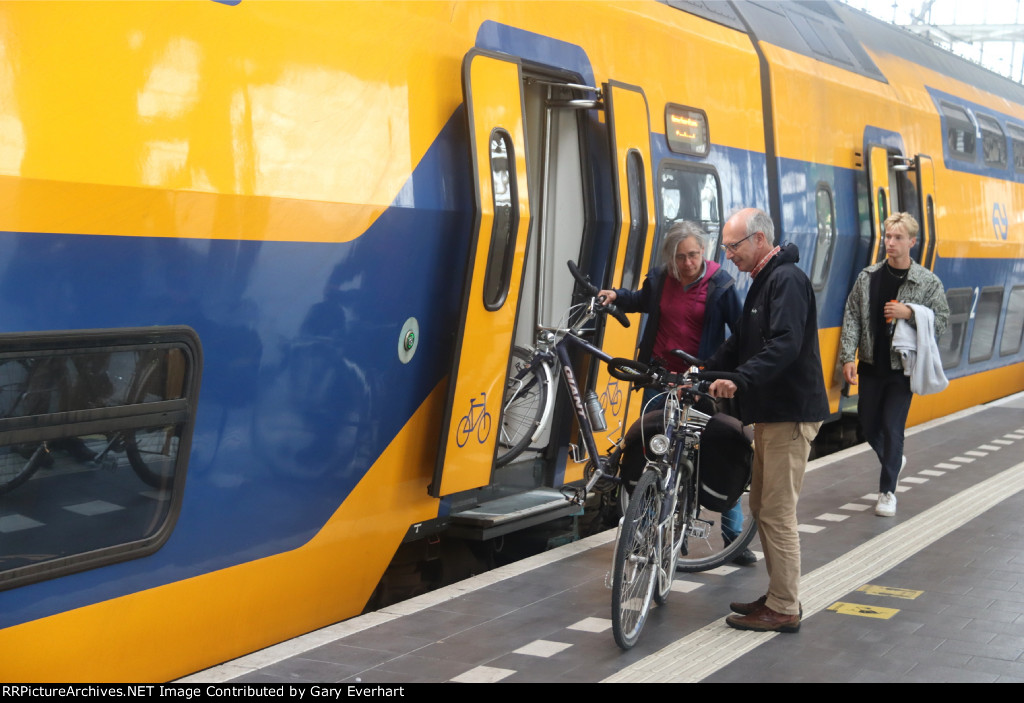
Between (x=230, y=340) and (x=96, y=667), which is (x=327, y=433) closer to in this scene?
(x=230, y=340)

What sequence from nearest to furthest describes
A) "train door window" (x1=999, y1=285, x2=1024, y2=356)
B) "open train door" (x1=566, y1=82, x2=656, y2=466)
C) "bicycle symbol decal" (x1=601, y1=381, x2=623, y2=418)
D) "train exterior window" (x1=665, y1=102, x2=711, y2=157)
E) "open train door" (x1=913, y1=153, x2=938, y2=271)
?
"open train door" (x1=566, y1=82, x2=656, y2=466) → "bicycle symbol decal" (x1=601, y1=381, x2=623, y2=418) → "train exterior window" (x1=665, y1=102, x2=711, y2=157) → "open train door" (x1=913, y1=153, x2=938, y2=271) → "train door window" (x1=999, y1=285, x2=1024, y2=356)

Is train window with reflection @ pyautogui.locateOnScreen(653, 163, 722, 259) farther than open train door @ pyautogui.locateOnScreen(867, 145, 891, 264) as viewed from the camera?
No

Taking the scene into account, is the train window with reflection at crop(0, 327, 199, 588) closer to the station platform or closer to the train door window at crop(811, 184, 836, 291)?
the station platform

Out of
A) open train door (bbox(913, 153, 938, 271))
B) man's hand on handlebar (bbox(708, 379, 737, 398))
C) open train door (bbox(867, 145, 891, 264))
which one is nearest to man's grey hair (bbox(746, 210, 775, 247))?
man's hand on handlebar (bbox(708, 379, 737, 398))

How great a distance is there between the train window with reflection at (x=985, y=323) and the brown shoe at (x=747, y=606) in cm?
1009

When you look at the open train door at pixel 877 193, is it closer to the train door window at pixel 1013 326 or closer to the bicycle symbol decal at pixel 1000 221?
the bicycle symbol decal at pixel 1000 221

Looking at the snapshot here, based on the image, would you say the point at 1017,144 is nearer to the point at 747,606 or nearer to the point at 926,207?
the point at 926,207

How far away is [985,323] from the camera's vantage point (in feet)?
48.7

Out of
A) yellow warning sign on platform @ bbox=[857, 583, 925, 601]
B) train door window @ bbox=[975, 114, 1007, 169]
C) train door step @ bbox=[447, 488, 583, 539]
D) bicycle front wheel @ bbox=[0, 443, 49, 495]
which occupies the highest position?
train door window @ bbox=[975, 114, 1007, 169]

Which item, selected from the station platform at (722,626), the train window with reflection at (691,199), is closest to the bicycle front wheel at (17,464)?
the station platform at (722,626)

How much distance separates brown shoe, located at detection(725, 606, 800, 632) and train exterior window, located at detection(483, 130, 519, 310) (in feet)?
6.32

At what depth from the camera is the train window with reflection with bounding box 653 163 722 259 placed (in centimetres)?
757

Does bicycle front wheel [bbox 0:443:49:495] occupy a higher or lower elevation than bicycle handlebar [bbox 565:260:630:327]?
lower

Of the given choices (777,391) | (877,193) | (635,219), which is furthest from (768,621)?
(877,193)
